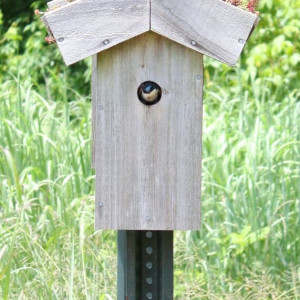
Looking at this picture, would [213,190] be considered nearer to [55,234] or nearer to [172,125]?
[55,234]

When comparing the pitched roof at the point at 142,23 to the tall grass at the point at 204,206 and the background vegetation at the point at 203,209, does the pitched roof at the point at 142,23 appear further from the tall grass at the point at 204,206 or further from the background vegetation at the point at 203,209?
the tall grass at the point at 204,206

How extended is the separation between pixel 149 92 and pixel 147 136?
0.13m

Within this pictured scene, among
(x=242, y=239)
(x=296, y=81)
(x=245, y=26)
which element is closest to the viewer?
(x=245, y=26)

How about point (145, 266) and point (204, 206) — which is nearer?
point (145, 266)

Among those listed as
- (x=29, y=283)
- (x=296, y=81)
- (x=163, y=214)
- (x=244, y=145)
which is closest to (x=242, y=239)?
(x=244, y=145)

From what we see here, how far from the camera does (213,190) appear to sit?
445cm

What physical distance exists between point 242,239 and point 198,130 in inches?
61.9

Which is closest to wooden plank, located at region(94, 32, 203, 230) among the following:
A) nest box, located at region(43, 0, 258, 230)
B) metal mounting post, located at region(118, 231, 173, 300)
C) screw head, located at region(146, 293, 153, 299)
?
nest box, located at region(43, 0, 258, 230)

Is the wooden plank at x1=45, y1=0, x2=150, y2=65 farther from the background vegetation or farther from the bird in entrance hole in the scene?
the background vegetation

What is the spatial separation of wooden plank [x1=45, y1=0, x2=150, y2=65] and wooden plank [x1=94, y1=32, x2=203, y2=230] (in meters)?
0.07

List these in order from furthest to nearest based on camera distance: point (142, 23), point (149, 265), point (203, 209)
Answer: point (203, 209), point (149, 265), point (142, 23)

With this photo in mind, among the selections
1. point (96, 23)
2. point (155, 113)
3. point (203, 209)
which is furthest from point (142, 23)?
point (203, 209)

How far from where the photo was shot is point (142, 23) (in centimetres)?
265

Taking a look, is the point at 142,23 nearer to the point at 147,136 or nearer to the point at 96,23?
the point at 96,23
